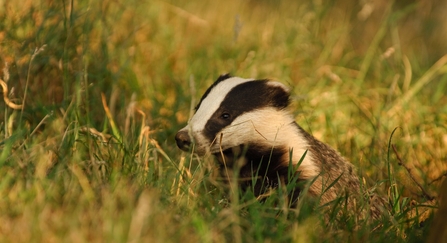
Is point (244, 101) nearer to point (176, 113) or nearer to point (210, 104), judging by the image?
point (210, 104)

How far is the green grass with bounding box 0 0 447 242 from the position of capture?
2.38 meters

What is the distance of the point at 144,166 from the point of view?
126 inches

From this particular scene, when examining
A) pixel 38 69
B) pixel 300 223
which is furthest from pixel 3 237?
pixel 38 69

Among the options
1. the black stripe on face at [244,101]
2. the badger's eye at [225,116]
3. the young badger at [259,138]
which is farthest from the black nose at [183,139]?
the badger's eye at [225,116]

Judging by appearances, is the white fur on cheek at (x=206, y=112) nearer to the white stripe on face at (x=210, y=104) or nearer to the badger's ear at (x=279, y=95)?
the white stripe on face at (x=210, y=104)

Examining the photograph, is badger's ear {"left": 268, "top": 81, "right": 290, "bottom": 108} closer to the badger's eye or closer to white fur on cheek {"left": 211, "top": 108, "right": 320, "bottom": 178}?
white fur on cheek {"left": 211, "top": 108, "right": 320, "bottom": 178}

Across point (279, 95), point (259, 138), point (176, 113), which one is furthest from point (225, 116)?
point (176, 113)

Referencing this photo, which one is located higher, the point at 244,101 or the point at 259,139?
the point at 244,101

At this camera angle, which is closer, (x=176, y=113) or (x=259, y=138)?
(x=259, y=138)

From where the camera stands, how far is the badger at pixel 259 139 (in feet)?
11.1

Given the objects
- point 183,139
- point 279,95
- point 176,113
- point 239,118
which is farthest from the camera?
point 176,113

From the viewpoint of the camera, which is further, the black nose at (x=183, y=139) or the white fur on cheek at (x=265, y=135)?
the white fur on cheek at (x=265, y=135)

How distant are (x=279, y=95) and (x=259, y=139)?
286mm

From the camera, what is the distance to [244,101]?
3531mm
